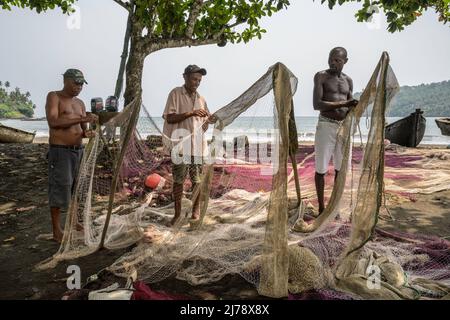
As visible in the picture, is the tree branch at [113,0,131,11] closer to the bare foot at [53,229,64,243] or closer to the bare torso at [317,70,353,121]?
the bare torso at [317,70,353,121]

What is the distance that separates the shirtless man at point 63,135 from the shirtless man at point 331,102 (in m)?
2.71

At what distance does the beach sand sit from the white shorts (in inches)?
40.3

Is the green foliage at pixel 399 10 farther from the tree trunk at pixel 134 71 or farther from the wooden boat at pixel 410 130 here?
the wooden boat at pixel 410 130

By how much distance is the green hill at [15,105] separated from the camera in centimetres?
9345

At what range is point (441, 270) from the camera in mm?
2848

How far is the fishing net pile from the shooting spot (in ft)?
8.57

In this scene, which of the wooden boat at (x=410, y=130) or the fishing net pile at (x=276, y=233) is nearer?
the fishing net pile at (x=276, y=233)

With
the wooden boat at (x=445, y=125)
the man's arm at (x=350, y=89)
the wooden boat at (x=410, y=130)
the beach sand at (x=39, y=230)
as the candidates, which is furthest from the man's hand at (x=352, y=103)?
the wooden boat at (x=445, y=125)

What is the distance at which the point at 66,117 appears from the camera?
148 inches

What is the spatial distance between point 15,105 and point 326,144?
118843mm

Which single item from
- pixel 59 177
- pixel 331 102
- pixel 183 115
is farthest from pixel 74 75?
pixel 331 102

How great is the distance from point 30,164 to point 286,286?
7.44m

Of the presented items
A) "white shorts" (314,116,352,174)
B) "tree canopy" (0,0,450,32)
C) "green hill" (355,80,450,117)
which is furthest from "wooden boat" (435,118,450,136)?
"green hill" (355,80,450,117)

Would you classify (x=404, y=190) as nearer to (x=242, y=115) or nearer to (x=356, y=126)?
(x=356, y=126)
